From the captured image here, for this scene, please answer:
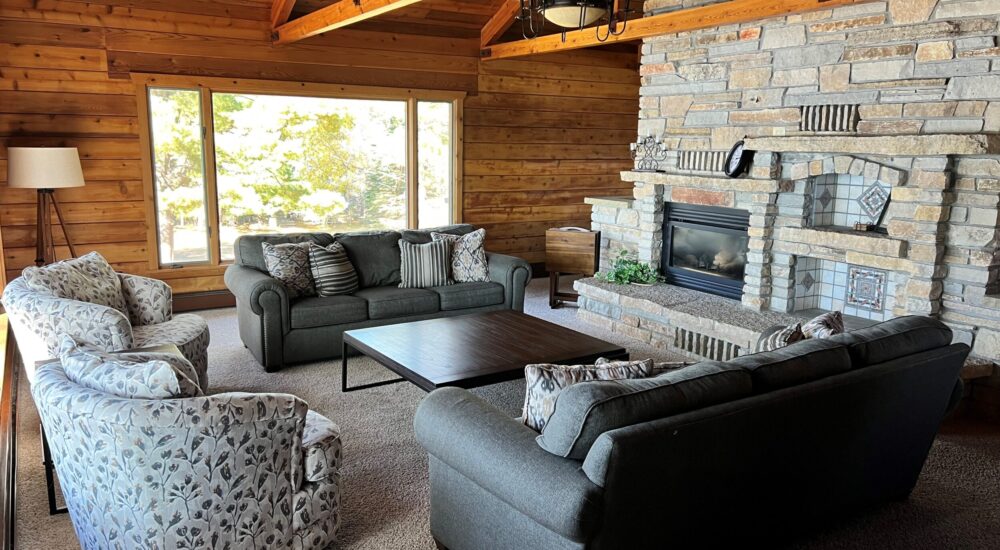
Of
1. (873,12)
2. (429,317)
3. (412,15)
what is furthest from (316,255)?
(873,12)

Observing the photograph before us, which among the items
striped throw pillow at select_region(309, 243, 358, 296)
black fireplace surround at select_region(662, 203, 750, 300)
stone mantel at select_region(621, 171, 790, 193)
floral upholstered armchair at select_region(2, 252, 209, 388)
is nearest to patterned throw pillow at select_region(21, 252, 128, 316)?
floral upholstered armchair at select_region(2, 252, 209, 388)

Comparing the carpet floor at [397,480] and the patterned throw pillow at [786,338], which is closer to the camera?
the carpet floor at [397,480]

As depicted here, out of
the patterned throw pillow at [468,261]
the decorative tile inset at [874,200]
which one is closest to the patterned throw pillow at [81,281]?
the patterned throw pillow at [468,261]

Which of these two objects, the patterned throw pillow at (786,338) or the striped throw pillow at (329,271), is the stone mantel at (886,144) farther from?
the striped throw pillow at (329,271)

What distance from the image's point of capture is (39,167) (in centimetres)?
546

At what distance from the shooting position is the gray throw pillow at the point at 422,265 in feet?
19.1

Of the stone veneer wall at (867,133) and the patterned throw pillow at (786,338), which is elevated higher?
the stone veneer wall at (867,133)

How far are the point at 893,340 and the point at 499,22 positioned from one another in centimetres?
558

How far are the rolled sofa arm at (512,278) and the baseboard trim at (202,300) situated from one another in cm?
252

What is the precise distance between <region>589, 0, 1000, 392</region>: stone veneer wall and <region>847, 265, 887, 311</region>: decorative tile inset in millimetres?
345

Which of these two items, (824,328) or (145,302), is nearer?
(824,328)

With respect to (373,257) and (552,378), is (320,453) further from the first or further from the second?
(373,257)

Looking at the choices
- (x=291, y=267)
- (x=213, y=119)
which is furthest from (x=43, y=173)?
(x=291, y=267)

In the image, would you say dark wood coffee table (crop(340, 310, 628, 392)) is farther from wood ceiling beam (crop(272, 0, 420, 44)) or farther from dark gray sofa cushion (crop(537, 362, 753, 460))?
wood ceiling beam (crop(272, 0, 420, 44))
